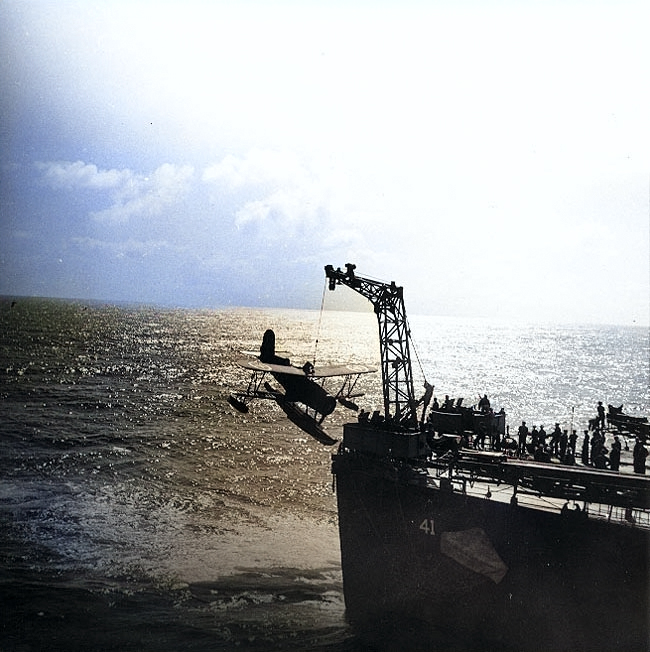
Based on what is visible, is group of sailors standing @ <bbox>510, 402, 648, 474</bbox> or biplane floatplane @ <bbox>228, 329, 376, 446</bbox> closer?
group of sailors standing @ <bbox>510, 402, 648, 474</bbox>

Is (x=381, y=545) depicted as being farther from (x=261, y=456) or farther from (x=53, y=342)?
(x=53, y=342)

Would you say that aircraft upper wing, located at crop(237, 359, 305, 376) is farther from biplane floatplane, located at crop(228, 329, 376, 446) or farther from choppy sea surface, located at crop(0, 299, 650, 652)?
choppy sea surface, located at crop(0, 299, 650, 652)

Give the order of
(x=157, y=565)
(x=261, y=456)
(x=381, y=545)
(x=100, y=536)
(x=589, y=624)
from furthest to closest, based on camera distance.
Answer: (x=261, y=456), (x=100, y=536), (x=157, y=565), (x=381, y=545), (x=589, y=624)

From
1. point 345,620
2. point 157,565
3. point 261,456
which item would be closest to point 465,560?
point 345,620

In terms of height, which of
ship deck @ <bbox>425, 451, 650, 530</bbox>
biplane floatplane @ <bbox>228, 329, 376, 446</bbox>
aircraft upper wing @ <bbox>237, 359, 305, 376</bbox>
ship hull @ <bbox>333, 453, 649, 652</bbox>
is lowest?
ship hull @ <bbox>333, 453, 649, 652</bbox>

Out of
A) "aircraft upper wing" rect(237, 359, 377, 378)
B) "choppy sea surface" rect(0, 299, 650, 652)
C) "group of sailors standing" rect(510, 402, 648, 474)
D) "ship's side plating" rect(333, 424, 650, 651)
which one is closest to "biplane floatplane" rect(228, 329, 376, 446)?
"aircraft upper wing" rect(237, 359, 377, 378)

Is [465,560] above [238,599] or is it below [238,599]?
above
